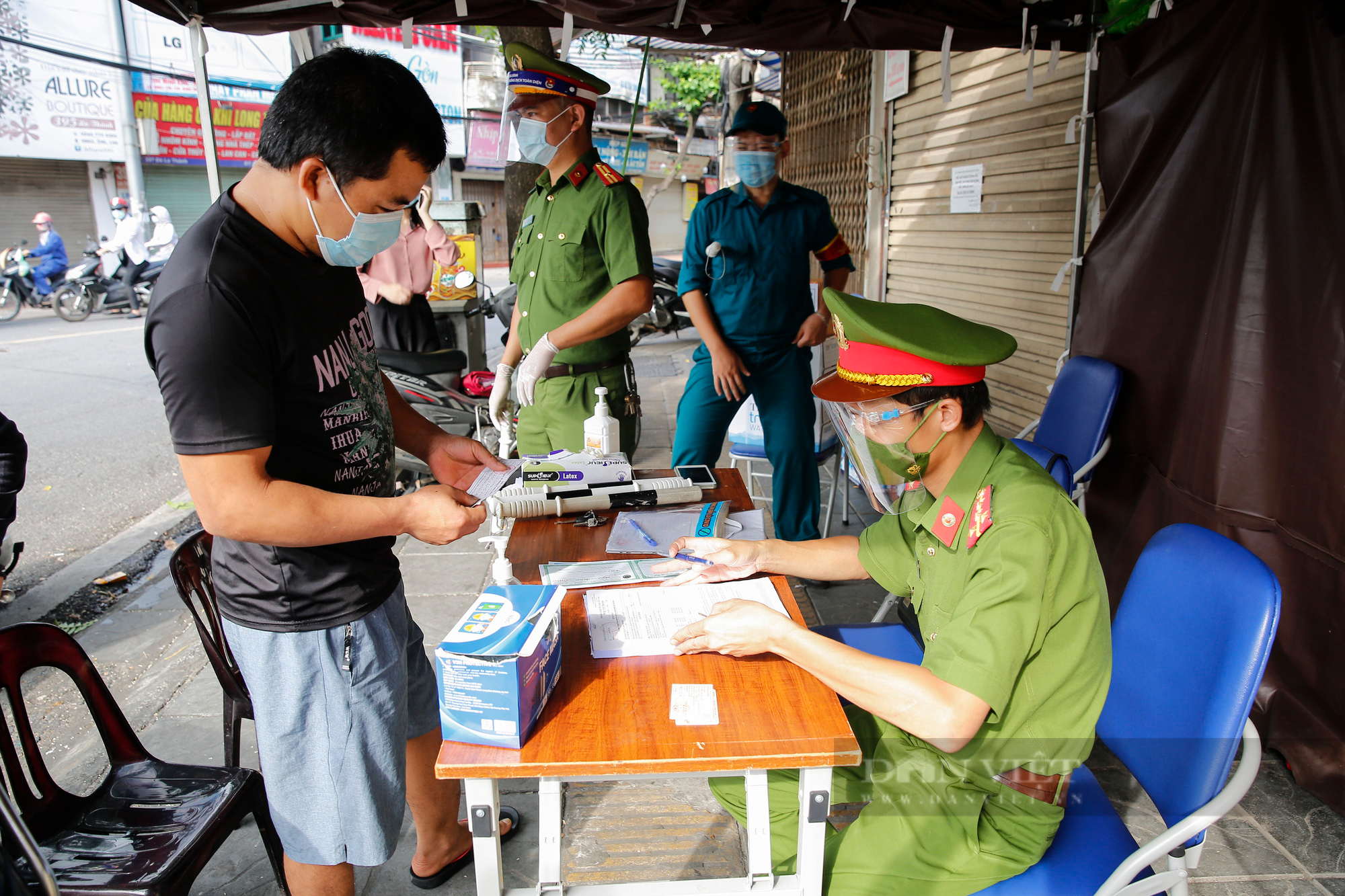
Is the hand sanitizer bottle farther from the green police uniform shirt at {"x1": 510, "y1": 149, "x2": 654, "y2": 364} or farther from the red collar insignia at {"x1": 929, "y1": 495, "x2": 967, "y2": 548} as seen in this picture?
the red collar insignia at {"x1": 929, "y1": 495, "x2": 967, "y2": 548}

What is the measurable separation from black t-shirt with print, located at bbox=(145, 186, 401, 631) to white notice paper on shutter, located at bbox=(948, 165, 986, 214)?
391 centimetres

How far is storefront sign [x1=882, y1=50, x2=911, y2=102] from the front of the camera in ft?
17.8

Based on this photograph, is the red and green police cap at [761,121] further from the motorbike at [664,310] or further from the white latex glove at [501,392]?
the motorbike at [664,310]

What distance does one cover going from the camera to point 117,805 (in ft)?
5.54

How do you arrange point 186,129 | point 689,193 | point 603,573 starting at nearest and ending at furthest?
1. point 603,573
2. point 186,129
3. point 689,193

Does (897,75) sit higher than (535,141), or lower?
higher

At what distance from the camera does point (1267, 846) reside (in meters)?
2.15

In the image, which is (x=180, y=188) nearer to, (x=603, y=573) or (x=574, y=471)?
(x=574, y=471)

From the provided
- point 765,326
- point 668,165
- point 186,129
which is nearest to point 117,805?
point 765,326

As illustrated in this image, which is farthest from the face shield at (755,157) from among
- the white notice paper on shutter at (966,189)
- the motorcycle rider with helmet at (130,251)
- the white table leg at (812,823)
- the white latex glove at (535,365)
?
the motorcycle rider with helmet at (130,251)

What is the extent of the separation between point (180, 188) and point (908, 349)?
2082cm

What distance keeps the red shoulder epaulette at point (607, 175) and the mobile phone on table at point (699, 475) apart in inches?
42.1

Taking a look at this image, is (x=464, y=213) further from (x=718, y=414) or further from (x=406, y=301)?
(x=718, y=414)

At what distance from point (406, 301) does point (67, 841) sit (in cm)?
397
